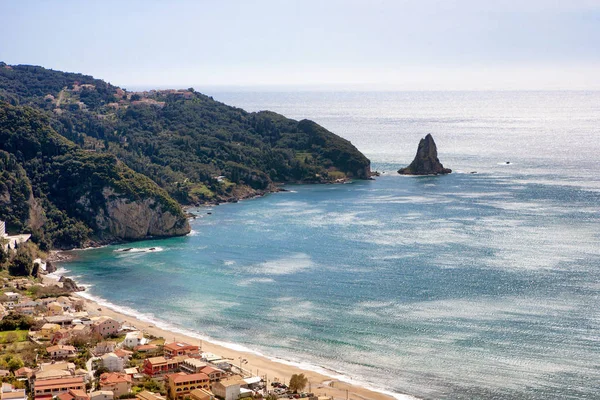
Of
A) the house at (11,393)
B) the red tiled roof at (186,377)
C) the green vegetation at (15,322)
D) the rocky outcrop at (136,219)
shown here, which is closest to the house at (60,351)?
the green vegetation at (15,322)

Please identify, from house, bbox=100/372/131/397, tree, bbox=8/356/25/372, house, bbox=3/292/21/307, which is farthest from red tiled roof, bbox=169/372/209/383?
house, bbox=3/292/21/307

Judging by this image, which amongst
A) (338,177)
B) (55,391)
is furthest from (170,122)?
(55,391)

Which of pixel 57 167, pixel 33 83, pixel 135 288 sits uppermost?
pixel 33 83

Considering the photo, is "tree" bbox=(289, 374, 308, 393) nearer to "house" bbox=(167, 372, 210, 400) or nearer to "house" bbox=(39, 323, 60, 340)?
"house" bbox=(167, 372, 210, 400)

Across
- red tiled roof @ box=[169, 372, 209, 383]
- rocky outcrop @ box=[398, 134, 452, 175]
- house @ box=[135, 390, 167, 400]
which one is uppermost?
rocky outcrop @ box=[398, 134, 452, 175]

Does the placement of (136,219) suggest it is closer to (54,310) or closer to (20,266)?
(20,266)

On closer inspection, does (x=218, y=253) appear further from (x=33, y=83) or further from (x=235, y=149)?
(x=33, y=83)

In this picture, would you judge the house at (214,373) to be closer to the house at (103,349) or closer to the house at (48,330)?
the house at (103,349)
